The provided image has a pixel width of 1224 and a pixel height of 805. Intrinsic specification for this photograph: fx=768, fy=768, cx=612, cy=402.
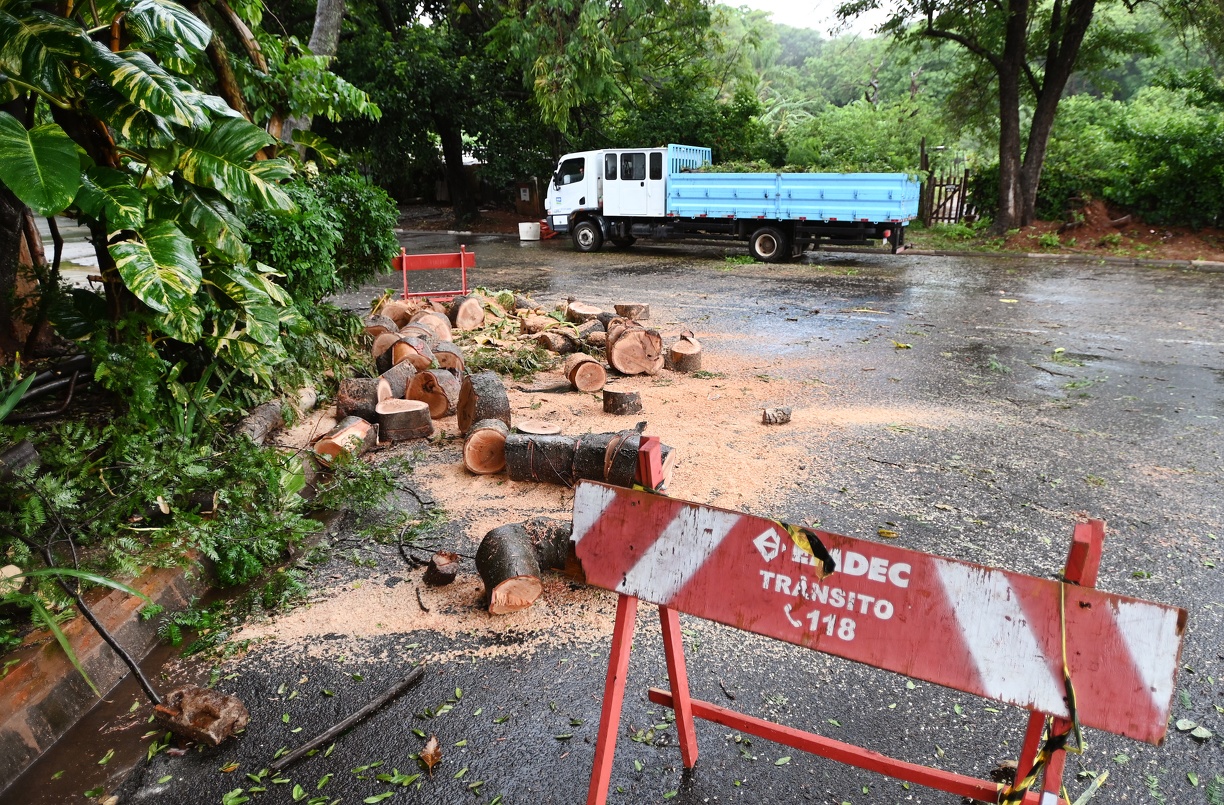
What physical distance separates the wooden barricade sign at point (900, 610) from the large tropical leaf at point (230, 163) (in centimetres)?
296

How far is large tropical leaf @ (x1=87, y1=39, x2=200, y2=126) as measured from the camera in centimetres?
348

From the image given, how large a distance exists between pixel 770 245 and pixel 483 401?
12.1 meters

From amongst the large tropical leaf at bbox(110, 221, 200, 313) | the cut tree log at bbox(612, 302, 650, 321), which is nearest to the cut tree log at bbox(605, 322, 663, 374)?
the cut tree log at bbox(612, 302, 650, 321)

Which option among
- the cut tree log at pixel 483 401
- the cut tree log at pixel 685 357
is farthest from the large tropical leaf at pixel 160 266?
the cut tree log at pixel 685 357

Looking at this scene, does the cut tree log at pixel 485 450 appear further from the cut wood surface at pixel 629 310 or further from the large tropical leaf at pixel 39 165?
the cut wood surface at pixel 629 310

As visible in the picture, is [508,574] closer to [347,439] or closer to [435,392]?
[347,439]

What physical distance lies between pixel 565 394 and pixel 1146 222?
16892 millimetres

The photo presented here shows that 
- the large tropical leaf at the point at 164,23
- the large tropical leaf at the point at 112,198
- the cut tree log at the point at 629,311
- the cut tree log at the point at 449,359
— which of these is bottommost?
the cut tree log at the point at 449,359

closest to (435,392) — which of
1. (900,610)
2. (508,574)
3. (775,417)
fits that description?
(775,417)

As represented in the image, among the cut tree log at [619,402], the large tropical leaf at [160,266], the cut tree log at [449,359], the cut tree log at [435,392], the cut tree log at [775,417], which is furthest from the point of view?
the cut tree log at [449,359]

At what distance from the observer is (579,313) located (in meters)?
9.04

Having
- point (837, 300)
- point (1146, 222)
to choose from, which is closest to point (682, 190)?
point (837, 300)

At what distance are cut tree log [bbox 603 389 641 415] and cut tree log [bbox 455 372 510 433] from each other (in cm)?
96

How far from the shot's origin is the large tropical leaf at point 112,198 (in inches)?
140
